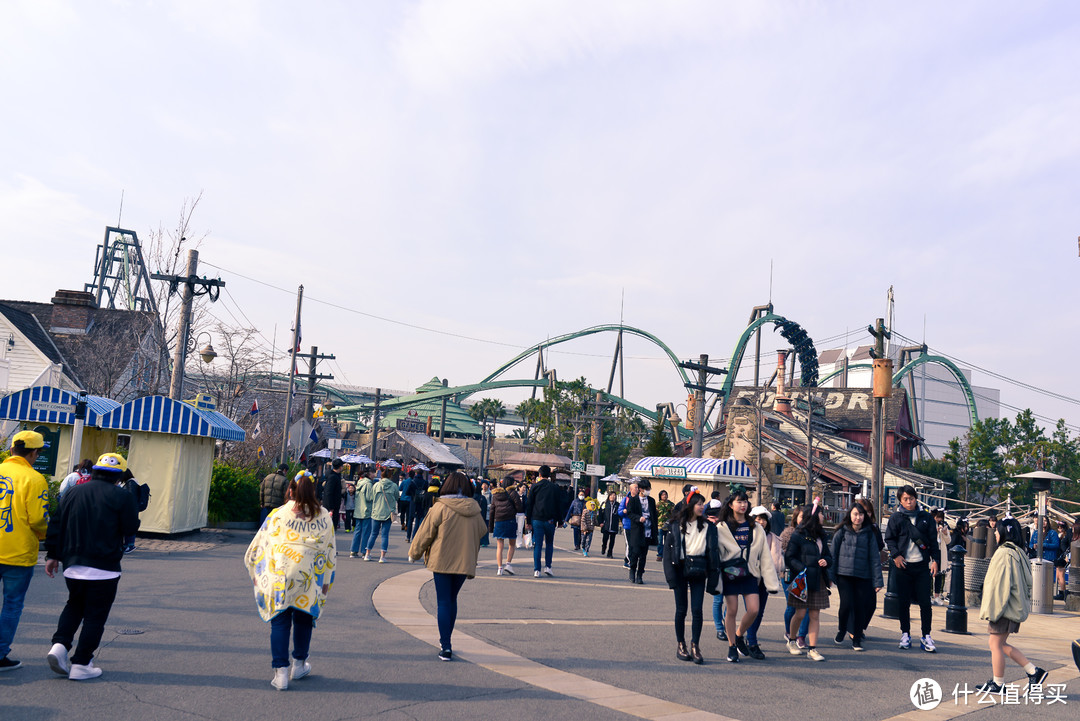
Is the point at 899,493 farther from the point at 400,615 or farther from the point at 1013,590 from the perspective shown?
the point at 400,615

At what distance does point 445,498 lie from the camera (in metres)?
8.35

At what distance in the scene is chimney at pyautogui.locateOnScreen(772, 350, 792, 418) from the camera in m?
55.9

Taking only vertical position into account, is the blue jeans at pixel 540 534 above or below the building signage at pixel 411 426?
below

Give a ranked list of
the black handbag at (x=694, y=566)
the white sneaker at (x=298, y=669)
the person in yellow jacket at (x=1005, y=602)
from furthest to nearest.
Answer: the black handbag at (x=694, y=566) < the person in yellow jacket at (x=1005, y=602) < the white sneaker at (x=298, y=669)

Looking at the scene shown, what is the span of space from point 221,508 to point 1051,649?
1712cm

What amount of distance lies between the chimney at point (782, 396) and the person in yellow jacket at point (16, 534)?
51470 millimetres

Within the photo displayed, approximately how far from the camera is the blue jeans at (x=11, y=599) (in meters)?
6.44

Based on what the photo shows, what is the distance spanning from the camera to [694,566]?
341 inches

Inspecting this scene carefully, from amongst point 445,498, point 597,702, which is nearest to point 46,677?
point 445,498

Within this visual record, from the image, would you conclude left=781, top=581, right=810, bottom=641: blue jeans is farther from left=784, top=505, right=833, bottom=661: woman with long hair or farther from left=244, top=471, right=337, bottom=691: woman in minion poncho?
left=244, top=471, right=337, bottom=691: woman in minion poncho

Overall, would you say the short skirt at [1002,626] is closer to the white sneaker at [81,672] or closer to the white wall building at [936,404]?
the white sneaker at [81,672]

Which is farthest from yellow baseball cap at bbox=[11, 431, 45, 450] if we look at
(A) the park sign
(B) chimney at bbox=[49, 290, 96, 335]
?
(B) chimney at bbox=[49, 290, 96, 335]

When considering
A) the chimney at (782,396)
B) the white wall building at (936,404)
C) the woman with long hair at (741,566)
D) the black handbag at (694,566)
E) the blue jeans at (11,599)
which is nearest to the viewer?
the blue jeans at (11,599)

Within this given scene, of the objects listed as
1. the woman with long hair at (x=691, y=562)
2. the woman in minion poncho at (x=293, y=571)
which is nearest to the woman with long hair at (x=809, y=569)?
the woman with long hair at (x=691, y=562)
